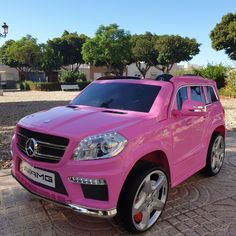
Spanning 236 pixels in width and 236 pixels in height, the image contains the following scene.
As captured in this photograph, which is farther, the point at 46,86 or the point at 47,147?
the point at 46,86

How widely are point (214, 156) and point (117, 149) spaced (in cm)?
285

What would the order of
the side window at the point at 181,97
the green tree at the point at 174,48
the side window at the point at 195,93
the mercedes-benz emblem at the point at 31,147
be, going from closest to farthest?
the mercedes-benz emblem at the point at 31,147 → the side window at the point at 181,97 → the side window at the point at 195,93 → the green tree at the point at 174,48

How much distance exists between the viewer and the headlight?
3.29 m

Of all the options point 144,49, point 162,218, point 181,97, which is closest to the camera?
point 162,218

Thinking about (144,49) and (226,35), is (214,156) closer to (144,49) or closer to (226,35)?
(226,35)

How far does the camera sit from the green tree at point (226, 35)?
34.6 meters

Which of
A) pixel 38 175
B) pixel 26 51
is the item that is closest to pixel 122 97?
pixel 38 175

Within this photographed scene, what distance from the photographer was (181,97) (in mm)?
4617

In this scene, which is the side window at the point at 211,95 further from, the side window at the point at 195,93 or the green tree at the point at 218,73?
the green tree at the point at 218,73

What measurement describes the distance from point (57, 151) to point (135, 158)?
779mm

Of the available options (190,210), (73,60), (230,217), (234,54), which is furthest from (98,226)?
(73,60)

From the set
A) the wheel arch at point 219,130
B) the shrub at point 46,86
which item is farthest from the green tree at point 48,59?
the wheel arch at point 219,130

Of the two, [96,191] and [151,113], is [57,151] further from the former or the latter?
[151,113]

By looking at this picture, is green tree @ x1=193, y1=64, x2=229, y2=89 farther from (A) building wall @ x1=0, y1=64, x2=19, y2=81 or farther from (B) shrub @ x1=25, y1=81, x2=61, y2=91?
(A) building wall @ x1=0, y1=64, x2=19, y2=81
